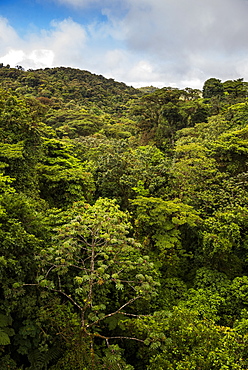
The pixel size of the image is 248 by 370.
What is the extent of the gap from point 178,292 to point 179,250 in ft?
6.86

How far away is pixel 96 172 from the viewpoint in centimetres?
1179

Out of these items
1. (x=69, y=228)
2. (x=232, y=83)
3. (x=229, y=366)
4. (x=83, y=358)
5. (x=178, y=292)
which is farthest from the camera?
(x=232, y=83)

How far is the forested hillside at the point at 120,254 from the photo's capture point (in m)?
4.12

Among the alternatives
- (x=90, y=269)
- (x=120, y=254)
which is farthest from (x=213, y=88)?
(x=90, y=269)

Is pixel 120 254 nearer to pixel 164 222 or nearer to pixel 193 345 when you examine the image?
pixel 193 345

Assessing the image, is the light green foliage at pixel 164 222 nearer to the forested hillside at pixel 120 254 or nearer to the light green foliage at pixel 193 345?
the forested hillside at pixel 120 254

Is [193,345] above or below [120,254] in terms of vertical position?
below

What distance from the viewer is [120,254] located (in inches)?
227

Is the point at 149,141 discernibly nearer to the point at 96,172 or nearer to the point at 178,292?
the point at 96,172

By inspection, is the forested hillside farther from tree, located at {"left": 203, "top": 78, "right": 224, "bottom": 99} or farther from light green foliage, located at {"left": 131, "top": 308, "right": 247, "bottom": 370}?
tree, located at {"left": 203, "top": 78, "right": 224, "bottom": 99}

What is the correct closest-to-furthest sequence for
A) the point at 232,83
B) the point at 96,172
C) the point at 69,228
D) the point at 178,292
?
the point at 69,228, the point at 178,292, the point at 96,172, the point at 232,83

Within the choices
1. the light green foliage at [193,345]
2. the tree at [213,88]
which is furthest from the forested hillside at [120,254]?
the tree at [213,88]

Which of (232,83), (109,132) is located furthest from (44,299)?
(232,83)

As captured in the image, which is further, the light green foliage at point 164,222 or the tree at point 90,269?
the light green foliage at point 164,222
